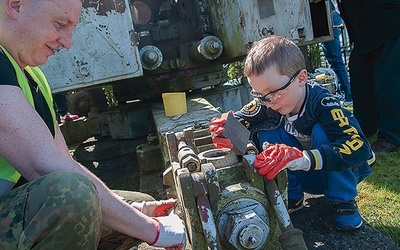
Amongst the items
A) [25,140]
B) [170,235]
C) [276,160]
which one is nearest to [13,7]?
[25,140]

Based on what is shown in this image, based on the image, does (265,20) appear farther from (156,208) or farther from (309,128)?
(156,208)

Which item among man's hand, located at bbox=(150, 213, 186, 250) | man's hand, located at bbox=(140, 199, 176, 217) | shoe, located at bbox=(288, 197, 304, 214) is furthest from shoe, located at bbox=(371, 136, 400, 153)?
man's hand, located at bbox=(150, 213, 186, 250)

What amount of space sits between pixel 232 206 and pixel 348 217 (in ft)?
2.61

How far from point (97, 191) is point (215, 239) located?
0.44m

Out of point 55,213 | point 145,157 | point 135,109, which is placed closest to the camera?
point 55,213

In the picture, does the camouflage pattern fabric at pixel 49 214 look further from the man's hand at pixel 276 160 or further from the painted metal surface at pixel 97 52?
the painted metal surface at pixel 97 52

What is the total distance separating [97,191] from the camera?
144 centimetres

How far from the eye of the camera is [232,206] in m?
1.61

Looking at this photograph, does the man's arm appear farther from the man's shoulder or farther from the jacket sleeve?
the jacket sleeve

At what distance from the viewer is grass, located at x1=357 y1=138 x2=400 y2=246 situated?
7.21ft

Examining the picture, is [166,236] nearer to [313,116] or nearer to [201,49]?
[313,116]

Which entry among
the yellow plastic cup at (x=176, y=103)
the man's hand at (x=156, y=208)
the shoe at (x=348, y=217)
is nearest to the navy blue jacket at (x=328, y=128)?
the shoe at (x=348, y=217)

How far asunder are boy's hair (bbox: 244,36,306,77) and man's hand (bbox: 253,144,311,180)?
1.33ft

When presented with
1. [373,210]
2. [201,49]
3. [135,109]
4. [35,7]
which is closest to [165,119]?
[201,49]
